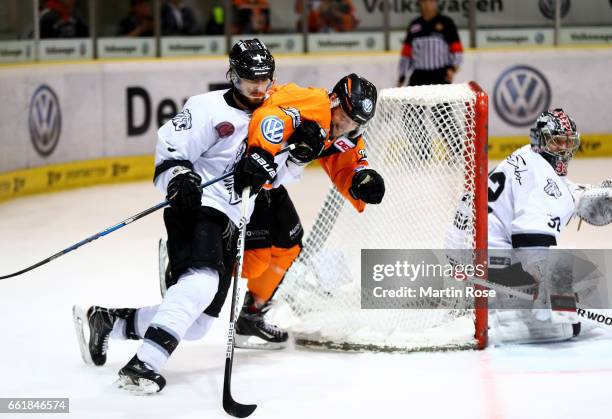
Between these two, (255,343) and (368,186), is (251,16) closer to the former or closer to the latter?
(255,343)

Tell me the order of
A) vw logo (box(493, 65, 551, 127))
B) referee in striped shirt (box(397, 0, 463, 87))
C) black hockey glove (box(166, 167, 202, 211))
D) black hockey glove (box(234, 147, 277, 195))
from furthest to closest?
1. vw logo (box(493, 65, 551, 127))
2. referee in striped shirt (box(397, 0, 463, 87))
3. black hockey glove (box(234, 147, 277, 195))
4. black hockey glove (box(166, 167, 202, 211))

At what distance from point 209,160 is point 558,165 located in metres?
1.31

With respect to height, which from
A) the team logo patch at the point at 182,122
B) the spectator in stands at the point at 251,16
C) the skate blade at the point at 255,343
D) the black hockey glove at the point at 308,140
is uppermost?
the spectator in stands at the point at 251,16

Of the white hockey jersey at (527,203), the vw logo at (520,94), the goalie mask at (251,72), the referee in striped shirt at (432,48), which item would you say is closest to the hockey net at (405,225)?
the white hockey jersey at (527,203)

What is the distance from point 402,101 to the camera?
A: 439 cm

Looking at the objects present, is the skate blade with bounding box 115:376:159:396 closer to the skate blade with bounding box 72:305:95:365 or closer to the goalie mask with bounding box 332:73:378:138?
the skate blade with bounding box 72:305:95:365

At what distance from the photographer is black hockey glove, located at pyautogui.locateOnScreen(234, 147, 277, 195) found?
3.74 metres

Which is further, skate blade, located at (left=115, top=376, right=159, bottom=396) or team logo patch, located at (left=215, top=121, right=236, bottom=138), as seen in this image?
team logo patch, located at (left=215, top=121, right=236, bottom=138)

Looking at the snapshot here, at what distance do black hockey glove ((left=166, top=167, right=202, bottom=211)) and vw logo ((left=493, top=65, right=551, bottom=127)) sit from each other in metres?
5.70

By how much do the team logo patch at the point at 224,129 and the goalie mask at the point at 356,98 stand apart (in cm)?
36

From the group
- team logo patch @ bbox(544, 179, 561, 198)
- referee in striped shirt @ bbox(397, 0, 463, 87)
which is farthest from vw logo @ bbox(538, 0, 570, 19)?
team logo patch @ bbox(544, 179, 561, 198)

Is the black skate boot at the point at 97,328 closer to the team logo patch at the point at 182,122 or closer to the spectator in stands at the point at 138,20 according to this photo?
the team logo patch at the point at 182,122

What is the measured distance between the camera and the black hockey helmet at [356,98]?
3865mm

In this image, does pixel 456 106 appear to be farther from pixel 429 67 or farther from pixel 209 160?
pixel 429 67
